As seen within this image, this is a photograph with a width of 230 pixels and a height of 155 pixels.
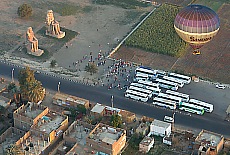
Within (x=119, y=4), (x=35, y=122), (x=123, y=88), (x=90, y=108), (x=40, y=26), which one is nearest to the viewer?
(x=35, y=122)

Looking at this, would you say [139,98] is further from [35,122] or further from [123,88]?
A: [35,122]

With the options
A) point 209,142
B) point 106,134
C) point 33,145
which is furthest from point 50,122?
point 209,142

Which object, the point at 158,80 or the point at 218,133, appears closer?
the point at 218,133

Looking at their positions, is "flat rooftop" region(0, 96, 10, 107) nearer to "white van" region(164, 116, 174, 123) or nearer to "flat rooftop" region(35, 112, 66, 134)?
"flat rooftop" region(35, 112, 66, 134)

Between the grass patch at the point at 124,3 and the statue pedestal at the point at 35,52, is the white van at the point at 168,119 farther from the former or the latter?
the grass patch at the point at 124,3

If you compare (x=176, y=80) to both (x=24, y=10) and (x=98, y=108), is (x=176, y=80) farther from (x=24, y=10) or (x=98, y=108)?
(x=24, y=10)

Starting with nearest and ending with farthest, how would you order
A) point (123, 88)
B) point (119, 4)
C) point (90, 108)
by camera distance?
1. point (90, 108)
2. point (123, 88)
3. point (119, 4)

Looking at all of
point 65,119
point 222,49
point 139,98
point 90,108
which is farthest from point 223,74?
point 65,119
